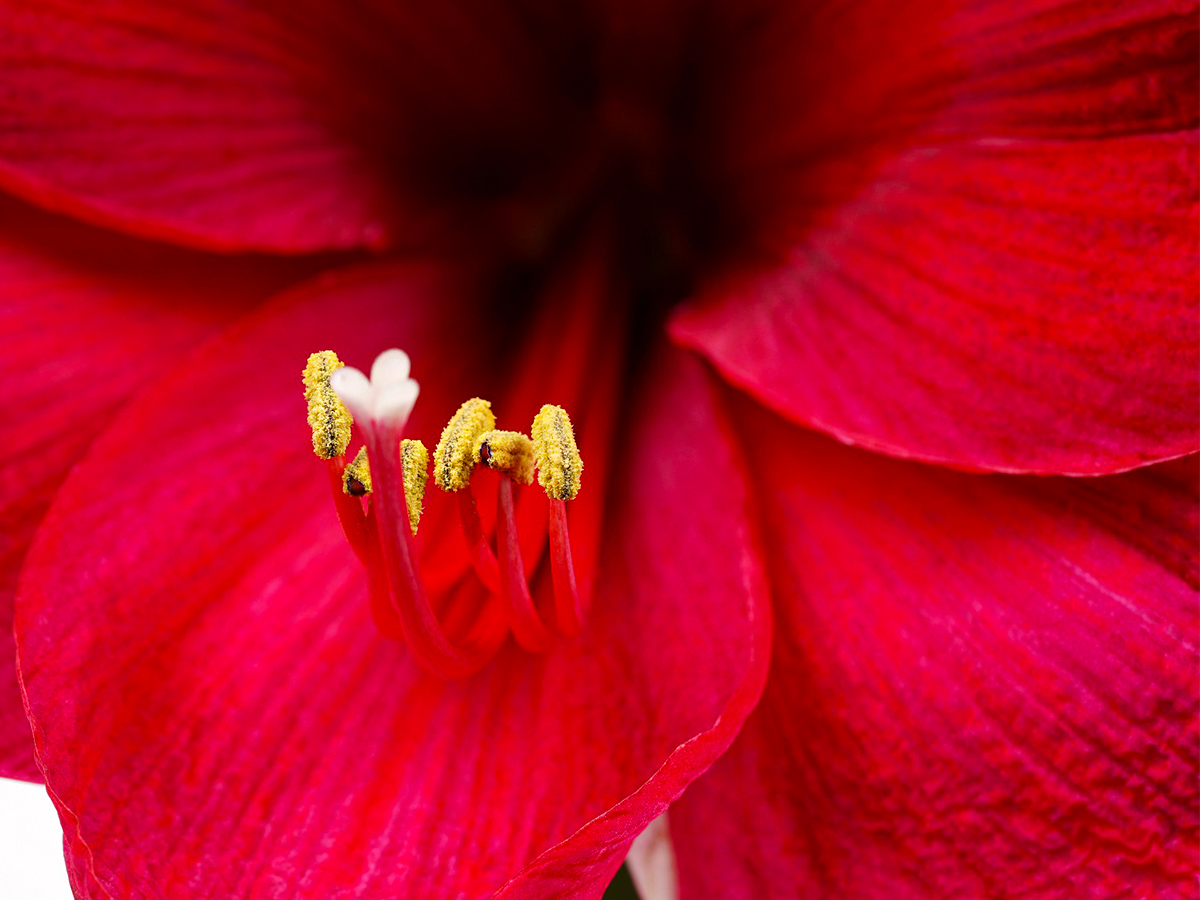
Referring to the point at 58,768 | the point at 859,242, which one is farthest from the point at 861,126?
the point at 58,768

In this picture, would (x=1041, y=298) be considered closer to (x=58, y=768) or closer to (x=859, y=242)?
(x=859, y=242)

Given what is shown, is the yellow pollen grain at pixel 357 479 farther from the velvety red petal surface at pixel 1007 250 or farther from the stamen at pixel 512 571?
the velvety red petal surface at pixel 1007 250

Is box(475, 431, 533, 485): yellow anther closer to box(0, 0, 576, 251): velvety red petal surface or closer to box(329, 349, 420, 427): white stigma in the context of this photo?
box(329, 349, 420, 427): white stigma

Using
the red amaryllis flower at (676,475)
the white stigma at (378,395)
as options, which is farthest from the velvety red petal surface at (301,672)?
the white stigma at (378,395)

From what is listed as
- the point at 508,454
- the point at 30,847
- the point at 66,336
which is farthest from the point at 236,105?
the point at 30,847

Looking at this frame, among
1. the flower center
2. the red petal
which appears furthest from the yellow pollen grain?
the red petal

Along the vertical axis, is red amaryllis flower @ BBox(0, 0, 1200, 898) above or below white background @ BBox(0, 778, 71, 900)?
above
